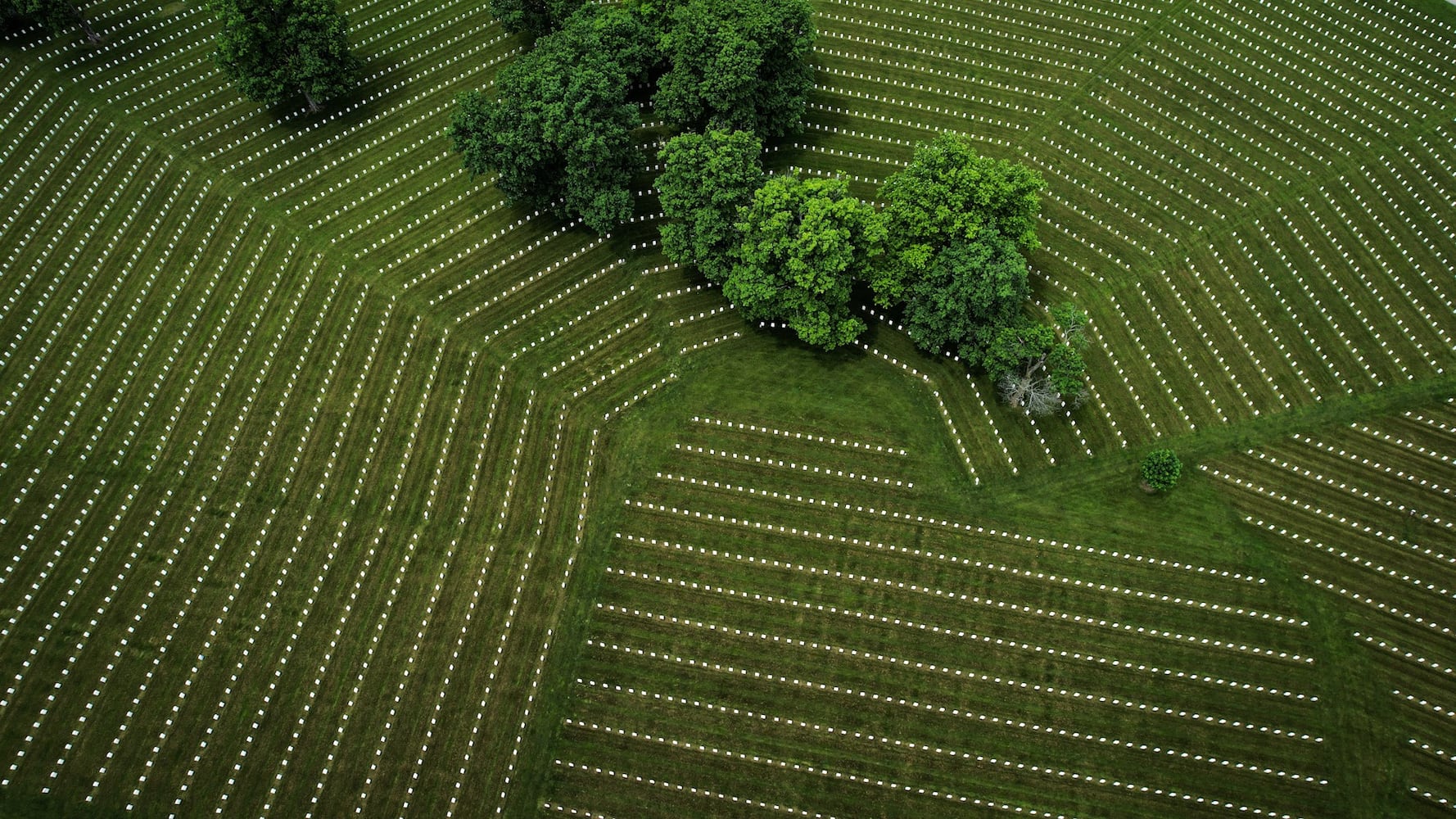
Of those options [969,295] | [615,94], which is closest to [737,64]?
[615,94]

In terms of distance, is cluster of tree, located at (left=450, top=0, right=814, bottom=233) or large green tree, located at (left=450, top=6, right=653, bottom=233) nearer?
large green tree, located at (left=450, top=6, right=653, bottom=233)

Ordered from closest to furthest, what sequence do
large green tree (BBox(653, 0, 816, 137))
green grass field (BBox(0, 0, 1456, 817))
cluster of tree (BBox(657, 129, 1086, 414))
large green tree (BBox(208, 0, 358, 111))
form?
green grass field (BBox(0, 0, 1456, 817)) → cluster of tree (BBox(657, 129, 1086, 414)) → large green tree (BBox(653, 0, 816, 137)) → large green tree (BBox(208, 0, 358, 111))

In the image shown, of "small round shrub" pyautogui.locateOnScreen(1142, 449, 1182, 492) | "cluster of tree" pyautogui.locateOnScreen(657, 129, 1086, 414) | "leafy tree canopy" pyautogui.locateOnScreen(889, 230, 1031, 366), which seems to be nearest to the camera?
"small round shrub" pyautogui.locateOnScreen(1142, 449, 1182, 492)

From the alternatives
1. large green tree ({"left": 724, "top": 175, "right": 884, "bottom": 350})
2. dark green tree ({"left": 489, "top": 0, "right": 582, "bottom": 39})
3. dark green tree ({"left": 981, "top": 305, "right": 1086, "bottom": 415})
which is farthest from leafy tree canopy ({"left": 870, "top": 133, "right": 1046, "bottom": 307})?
dark green tree ({"left": 489, "top": 0, "right": 582, "bottom": 39})

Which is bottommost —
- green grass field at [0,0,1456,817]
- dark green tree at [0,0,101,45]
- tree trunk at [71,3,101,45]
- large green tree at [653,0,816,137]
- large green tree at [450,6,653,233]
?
green grass field at [0,0,1456,817]

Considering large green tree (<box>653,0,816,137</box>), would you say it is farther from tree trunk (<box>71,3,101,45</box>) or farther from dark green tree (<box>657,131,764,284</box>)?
tree trunk (<box>71,3,101,45</box>)

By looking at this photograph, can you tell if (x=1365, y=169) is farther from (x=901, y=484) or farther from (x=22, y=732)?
(x=22, y=732)

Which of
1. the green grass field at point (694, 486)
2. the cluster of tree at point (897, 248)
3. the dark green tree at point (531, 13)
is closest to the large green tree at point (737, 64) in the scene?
the cluster of tree at point (897, 248)

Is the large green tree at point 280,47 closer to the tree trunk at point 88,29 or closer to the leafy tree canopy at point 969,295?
the tree trunk at point 88,29
